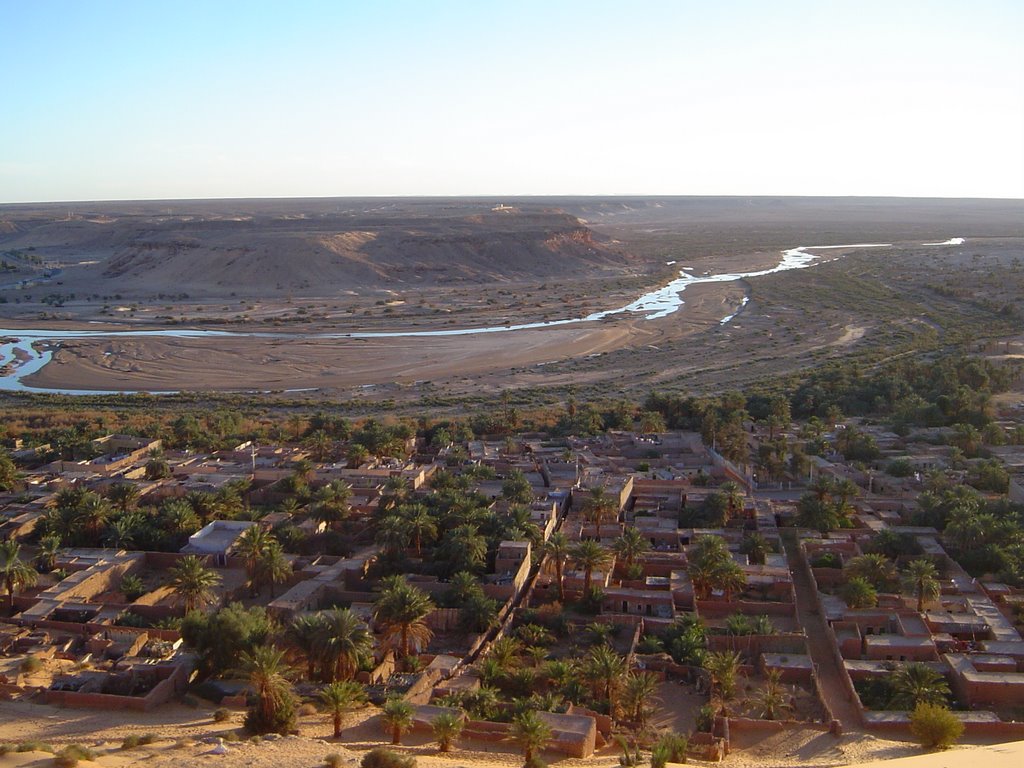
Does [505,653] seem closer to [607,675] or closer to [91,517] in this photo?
[607,675]

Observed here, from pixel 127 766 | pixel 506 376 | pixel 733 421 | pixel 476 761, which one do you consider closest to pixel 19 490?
pixel 127 766

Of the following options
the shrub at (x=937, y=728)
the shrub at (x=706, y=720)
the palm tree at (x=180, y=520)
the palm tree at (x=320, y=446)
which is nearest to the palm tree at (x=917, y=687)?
the shrub at (x=937, y=728)

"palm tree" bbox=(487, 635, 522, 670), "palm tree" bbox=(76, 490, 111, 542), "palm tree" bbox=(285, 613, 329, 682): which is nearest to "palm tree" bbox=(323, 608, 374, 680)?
"palm tree" bbox=(285, 613, 329, 682)

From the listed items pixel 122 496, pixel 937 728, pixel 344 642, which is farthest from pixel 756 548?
pixel 122 496

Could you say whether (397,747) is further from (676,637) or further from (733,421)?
(733,421)

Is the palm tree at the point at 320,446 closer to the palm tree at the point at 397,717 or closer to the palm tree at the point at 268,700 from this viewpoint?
the palm tree at the point at 268,700

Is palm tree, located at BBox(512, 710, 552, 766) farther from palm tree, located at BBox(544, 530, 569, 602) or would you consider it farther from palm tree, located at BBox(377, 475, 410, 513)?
palm tree, located at BBox(377, 475, 410, 513)
